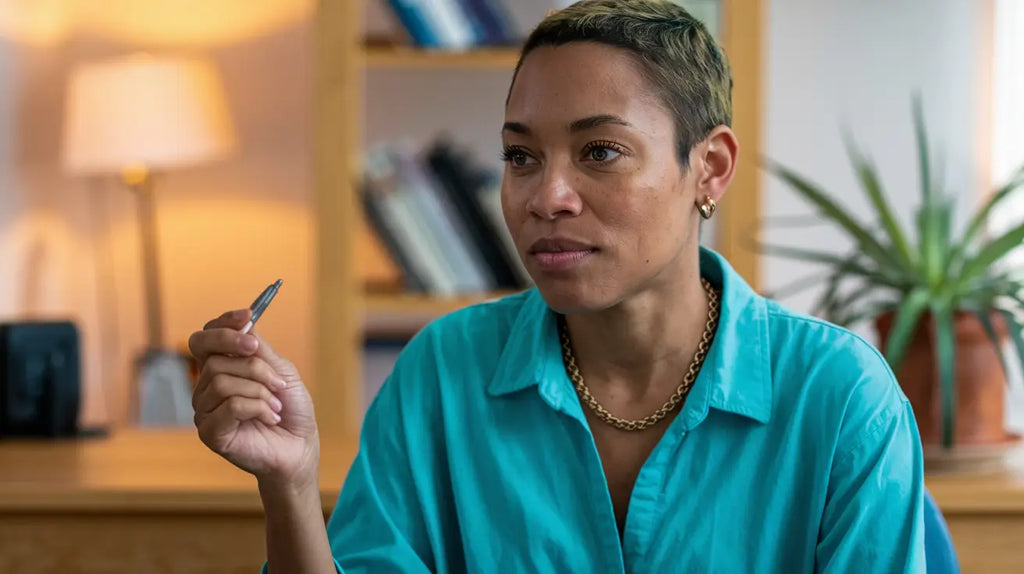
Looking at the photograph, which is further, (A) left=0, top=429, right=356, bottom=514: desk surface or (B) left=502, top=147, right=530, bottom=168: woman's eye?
(A) left=0, top=429, right=356, bottom=514: desk surface

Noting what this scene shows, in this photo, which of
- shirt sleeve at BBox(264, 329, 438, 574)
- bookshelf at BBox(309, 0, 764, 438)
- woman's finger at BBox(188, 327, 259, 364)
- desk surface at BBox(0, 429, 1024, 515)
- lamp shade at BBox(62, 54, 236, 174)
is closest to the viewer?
woman's finger at BBox(188, 327, 259, 364)

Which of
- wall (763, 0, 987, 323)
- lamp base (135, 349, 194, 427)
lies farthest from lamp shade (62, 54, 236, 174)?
wall (763, 0, 987, 323)

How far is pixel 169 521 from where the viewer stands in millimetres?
1877

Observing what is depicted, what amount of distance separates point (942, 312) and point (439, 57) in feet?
3.29

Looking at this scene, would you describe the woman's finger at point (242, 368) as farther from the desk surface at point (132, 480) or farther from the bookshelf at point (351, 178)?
the bookshelf at point (351, 178)

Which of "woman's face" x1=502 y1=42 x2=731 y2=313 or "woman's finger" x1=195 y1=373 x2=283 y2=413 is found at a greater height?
"woman's face" x1=502 y1=42 x2=731 y2=313

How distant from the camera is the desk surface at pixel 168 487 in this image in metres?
1.83

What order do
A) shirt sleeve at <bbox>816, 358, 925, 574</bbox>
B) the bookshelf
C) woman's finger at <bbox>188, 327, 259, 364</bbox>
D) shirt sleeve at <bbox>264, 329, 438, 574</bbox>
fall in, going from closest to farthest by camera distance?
woman's finger at <bbox>188, 327, 259, 364</bbox>, shirt sleeve at <bbox>816, 358, 925, 574</bbox>, shirt sleeve at <bbox>264, 329, 438, 574</bbox>, the bookshelf

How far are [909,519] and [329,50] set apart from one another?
55.9 inches

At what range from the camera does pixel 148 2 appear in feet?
10.3

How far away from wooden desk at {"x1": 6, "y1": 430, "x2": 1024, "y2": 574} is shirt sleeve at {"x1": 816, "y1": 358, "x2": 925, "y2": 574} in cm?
59

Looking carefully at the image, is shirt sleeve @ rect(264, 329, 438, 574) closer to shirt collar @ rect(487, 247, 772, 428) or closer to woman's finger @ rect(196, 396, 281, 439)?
shirt collar @ rect(487, 247, 772, 428)

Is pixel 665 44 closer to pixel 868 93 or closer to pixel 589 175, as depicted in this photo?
pixel 589 175

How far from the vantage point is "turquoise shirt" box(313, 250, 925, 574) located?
1.29 meters
